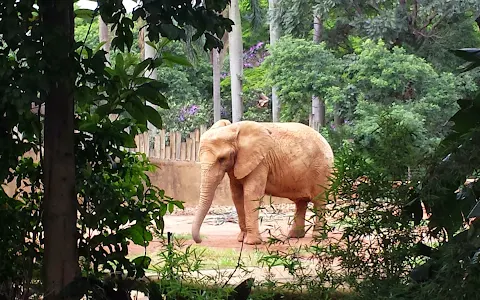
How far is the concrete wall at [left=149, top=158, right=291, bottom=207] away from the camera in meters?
9.55

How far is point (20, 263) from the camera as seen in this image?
1.61 meters

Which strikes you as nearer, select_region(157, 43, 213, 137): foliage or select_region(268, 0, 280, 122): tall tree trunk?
select_region(268, 0, 280, 122): tall tree trunk

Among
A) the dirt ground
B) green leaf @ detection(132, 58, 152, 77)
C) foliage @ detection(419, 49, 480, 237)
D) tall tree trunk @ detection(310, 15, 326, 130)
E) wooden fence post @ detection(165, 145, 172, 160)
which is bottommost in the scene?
the dirt ground

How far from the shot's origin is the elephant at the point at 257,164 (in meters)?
5.92

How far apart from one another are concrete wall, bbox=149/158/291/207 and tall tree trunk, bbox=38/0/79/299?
26.4ft

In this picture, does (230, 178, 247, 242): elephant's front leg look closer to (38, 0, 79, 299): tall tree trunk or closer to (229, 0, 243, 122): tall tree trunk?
(38, 0, 79, 299): tall tree trunk

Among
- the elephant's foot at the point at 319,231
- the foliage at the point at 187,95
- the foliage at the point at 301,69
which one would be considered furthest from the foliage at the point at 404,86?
the elephant's foot at the point at 319,231

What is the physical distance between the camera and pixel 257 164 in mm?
6027

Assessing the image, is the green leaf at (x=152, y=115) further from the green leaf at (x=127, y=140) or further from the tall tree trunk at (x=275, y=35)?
the tall tree trunk at (x=275, y=35)

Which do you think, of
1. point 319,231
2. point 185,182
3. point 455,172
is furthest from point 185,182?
point 455,172

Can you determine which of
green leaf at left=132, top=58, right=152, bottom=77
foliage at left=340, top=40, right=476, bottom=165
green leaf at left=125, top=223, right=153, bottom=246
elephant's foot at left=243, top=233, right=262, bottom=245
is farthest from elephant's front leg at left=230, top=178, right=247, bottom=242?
green leaf at left=132, top=58, right=152, bottom=77

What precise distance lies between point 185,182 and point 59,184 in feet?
27.2

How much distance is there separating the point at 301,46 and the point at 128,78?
28.0 ft

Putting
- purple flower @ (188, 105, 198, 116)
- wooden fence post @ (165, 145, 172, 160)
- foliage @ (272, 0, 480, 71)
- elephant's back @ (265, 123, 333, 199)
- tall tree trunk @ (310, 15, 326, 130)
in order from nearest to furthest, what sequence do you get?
elephant's back @ (265, 123, 333, 199)
foliage @ (272, 0, 480, 71)
wooden fence post @ (165, 145, 172, 160)
tall tree trunk @ (310, 15, 326, 130)
purple flower @ (188, 105, 198, 116)
